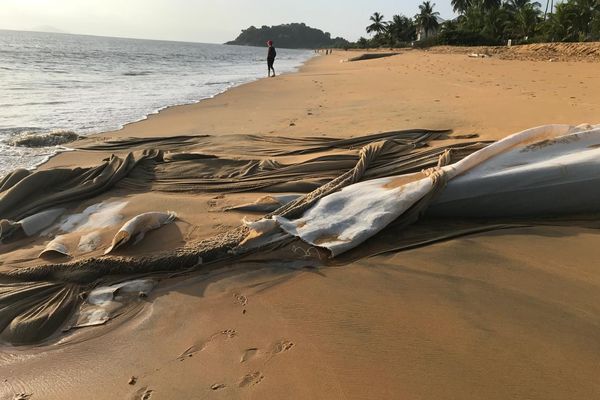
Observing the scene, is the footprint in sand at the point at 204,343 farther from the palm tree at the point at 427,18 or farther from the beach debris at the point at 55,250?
the palm tree at the point at 427,18

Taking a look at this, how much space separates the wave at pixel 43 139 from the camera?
690cm

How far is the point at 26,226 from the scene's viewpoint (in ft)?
11.8

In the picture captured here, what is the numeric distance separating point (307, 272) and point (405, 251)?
677mm

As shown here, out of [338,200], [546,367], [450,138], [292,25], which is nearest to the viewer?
[546,367]

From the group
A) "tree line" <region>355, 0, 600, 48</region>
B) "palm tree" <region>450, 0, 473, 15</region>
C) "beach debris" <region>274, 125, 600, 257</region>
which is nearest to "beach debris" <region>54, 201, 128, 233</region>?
"beach debris" <region>274, 125, 600, 257</region>

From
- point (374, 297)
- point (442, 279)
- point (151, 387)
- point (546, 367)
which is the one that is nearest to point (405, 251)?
point (442, 279)

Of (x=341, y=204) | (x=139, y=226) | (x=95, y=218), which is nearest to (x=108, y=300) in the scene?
(x=139, y=226)

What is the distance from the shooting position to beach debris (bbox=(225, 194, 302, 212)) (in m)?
3.61

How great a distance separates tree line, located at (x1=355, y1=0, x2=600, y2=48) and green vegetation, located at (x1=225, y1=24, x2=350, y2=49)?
110 meters

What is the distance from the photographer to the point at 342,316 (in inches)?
91.6

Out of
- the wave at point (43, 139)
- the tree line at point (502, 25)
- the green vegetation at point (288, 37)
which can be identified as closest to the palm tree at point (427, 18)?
the tree line at point (502, 25)

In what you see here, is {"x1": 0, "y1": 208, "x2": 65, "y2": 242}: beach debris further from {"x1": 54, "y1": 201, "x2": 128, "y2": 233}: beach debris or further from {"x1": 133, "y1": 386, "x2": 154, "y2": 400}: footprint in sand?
{"x1": 133, "y1": 386, "x2": 154, "y2": 400}: footprint in sand

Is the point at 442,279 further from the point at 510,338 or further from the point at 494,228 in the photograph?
the point at 494,228

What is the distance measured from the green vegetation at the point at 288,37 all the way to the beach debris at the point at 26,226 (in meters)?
186
